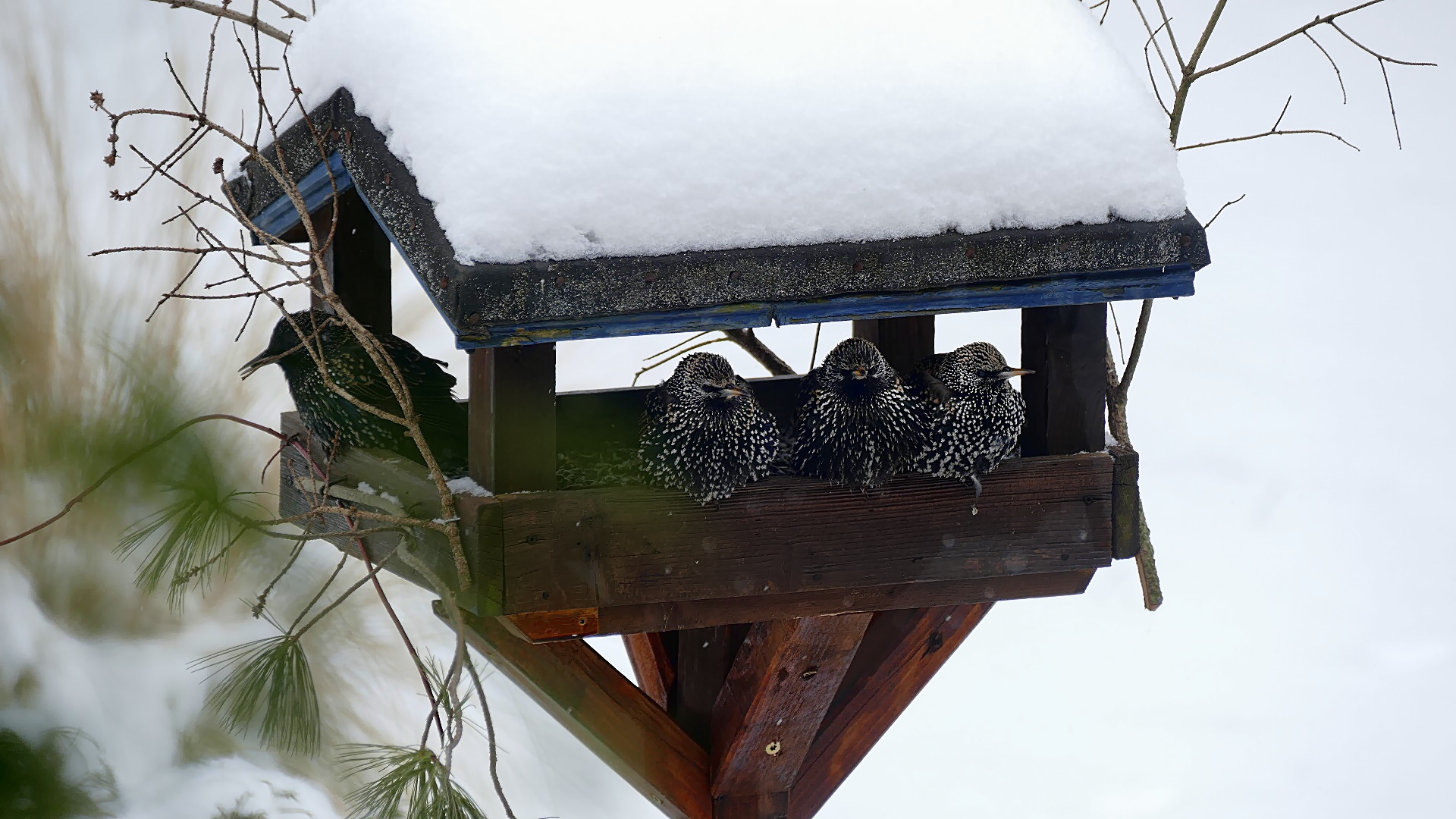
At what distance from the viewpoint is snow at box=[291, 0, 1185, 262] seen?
54.5 inches

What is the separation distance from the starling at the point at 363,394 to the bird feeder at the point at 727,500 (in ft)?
0.19

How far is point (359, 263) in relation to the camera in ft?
6.91

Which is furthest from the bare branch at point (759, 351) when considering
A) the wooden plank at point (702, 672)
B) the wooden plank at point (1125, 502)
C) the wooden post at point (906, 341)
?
the wooden plank at point (1125, 502)

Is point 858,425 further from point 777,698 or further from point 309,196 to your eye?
point 309,196

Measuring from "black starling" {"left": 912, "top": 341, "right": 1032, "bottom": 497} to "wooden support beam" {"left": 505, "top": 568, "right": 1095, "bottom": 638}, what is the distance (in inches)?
5.9

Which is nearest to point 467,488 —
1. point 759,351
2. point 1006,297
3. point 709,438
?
point 709,438

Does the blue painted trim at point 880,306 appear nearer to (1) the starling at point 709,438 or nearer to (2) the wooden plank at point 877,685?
(1) the starling at point 709,438

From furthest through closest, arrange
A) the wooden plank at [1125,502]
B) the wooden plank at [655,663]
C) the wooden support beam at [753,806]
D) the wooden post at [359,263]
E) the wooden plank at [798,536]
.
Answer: the wooden plank at [655,663] → the wooden support beam at [753,806] → the wooden post at [359,263] → the wooden plank at [1125,502] → the wooden plank at [798,536]

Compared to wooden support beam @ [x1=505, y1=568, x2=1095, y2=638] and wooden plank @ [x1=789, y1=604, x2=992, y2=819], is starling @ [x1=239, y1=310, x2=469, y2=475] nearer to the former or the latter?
wooden support beam @ [x1=505, y1=568, x2=1095, y2=638]

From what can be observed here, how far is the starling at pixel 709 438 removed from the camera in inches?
61.9

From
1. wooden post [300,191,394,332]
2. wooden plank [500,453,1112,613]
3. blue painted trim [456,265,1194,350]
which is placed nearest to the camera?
blue painted trim [456,265,1194,350]

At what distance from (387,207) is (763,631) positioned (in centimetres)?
84

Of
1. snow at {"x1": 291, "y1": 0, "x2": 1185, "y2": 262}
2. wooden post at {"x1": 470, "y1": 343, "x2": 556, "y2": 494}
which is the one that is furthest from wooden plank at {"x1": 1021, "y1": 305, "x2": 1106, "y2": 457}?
wooden post at {"x1": 470, "y1": 343, "x2": 556, "y2": 494}

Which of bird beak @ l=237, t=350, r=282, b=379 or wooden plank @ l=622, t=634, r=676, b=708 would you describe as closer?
bird beak @ l=237, t=350, r=282, b=379
